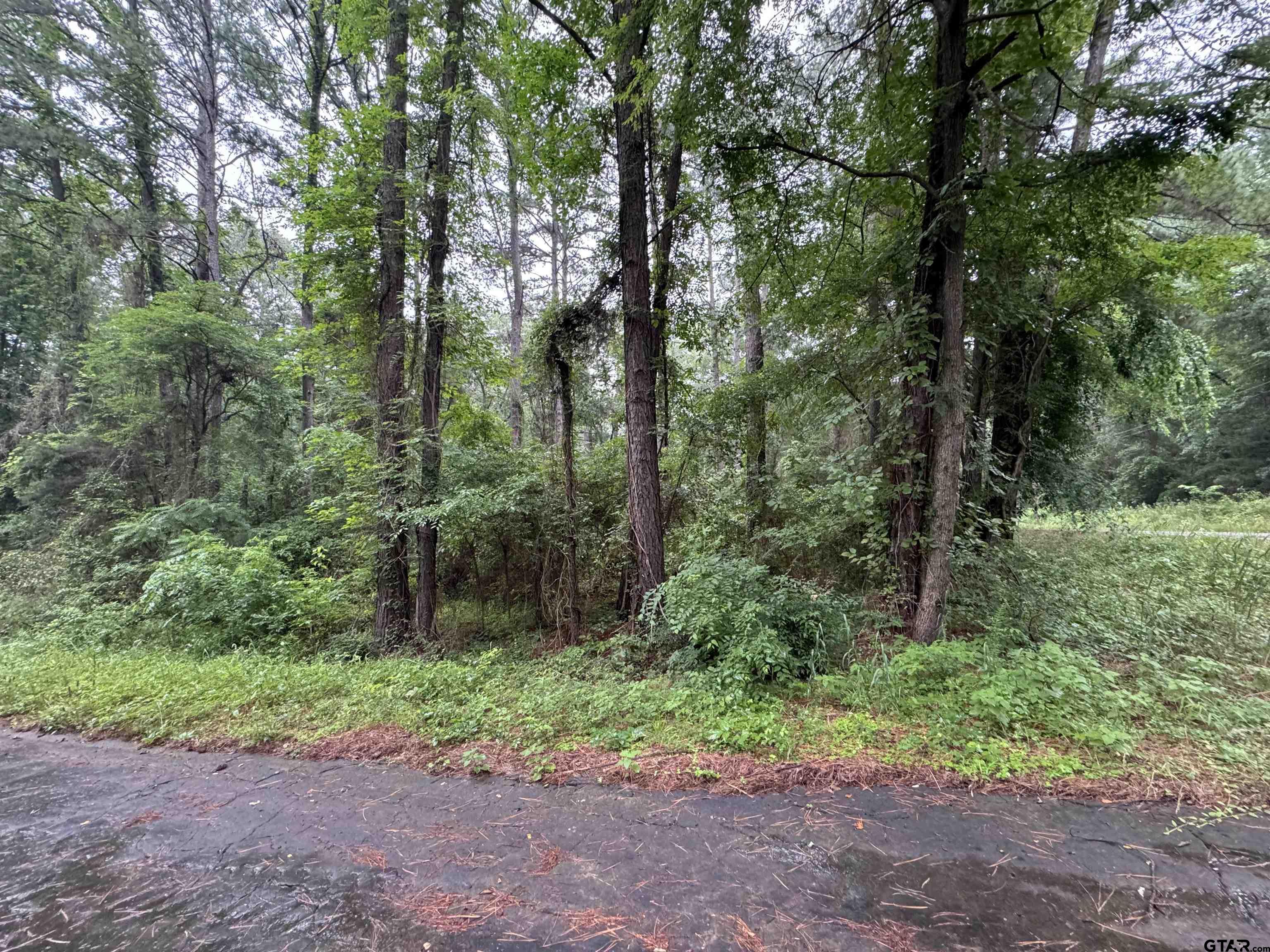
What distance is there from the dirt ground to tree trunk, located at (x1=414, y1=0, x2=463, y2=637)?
13.6 ft

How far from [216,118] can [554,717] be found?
743 inches

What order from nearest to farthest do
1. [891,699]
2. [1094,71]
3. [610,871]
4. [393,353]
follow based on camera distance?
[610,871]
[891,699]
[1094,71]
[393,353]

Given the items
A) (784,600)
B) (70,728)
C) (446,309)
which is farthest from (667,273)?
(70,728)

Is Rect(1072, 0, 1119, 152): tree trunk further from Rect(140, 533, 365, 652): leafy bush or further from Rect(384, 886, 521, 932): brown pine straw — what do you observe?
Rect(140, 533, 365, 652): leafy bush

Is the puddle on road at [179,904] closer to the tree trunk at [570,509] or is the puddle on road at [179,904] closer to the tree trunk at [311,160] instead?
the tree trunk at [570,509]

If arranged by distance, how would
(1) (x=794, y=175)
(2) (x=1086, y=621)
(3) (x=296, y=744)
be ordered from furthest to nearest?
(1) (x=794, y=175), (2) (x=1086, y=621), (3) (x=296, y=744)

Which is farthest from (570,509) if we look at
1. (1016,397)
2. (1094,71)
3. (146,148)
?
(146,148)

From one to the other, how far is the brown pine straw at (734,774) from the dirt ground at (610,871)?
92mm

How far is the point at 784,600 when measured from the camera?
5.21 m

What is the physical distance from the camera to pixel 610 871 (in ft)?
7.73

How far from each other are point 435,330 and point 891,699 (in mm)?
7608

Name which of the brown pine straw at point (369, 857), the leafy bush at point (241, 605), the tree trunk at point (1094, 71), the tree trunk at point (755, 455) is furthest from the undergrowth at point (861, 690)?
the tree trunk at point (1094, 71)

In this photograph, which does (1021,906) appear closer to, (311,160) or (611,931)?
(611,931)

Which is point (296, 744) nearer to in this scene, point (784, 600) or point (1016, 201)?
point (784, 600)
